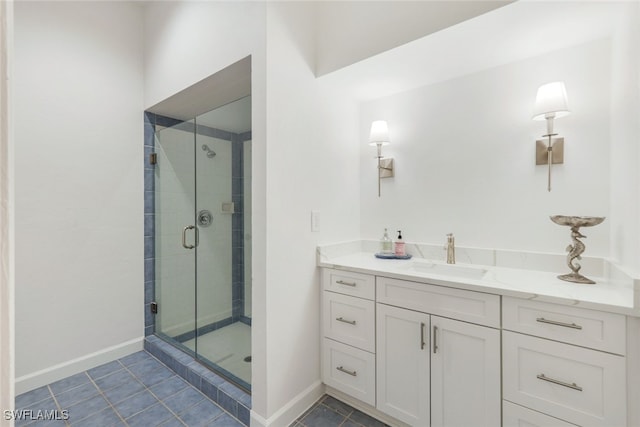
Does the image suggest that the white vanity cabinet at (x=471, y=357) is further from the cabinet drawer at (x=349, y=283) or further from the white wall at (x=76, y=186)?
the white wall at (x=76, y=186)

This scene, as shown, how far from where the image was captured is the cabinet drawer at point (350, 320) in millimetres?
1622

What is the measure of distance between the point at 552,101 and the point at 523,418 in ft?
4.87

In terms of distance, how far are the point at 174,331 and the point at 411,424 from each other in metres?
1.95

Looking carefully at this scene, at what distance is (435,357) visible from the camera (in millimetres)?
1402

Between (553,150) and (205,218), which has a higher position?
(553,150)

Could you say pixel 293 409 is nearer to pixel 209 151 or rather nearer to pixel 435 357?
pixel 435 357

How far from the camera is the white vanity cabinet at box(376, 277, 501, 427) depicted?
1.27 meters

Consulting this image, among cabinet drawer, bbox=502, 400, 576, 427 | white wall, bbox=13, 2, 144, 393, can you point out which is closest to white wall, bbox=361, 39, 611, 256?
cabinet drawer, bbox=502, 400, 576, 427

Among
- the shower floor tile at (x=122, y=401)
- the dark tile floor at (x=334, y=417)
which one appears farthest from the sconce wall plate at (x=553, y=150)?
the shower floor tile at (x=122, y=401)

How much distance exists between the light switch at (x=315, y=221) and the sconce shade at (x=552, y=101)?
132cm

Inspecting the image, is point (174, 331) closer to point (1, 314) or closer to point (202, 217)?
point (202, 217)

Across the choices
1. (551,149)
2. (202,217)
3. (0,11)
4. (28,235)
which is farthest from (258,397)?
(551,149)

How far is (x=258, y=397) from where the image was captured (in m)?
1.54

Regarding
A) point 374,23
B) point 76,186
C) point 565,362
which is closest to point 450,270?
point 565,362
